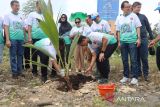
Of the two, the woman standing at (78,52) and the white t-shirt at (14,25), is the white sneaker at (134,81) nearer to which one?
the woman standing at (78,52)

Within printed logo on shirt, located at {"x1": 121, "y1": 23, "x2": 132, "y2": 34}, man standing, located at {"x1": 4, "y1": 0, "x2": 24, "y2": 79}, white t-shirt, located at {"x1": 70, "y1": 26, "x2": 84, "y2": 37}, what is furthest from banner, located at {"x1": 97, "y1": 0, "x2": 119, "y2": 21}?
printed logo on shirt, located at {"x1": 121, "y1": 23, "x2": 132, "y2": 34}

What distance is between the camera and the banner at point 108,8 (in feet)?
42.7

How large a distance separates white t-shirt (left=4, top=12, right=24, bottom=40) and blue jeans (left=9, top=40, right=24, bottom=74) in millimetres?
127

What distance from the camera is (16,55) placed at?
31.6 feet

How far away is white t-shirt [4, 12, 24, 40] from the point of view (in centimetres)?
941

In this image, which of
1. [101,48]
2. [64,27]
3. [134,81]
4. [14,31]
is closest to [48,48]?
[101,48]

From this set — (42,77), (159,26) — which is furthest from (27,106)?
(159,26)

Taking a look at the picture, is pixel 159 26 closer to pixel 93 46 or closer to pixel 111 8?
pixel 93 46

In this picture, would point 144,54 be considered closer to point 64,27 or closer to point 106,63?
point 106,63

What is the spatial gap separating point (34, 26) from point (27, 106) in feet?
9.35

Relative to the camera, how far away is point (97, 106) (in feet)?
23.1

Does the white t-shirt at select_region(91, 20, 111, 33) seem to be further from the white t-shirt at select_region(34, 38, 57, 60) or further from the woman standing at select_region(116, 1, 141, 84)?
the white t-shirt at select_region(34, 38, 57, 60)

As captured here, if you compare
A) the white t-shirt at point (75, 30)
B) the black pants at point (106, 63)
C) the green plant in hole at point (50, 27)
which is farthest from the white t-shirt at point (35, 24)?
the green plant in hole at point (50, 27)

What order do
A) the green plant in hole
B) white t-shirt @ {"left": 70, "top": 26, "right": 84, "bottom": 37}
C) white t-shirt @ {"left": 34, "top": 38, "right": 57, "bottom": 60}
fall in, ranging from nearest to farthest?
the green plant in hole
white t-shirt @ {"left": 34, "top": 38, "right": 57, "bottom": 60}
white t-shirt @ {"left": 70, "top": 26, "right": 84, "bottom": 37}
